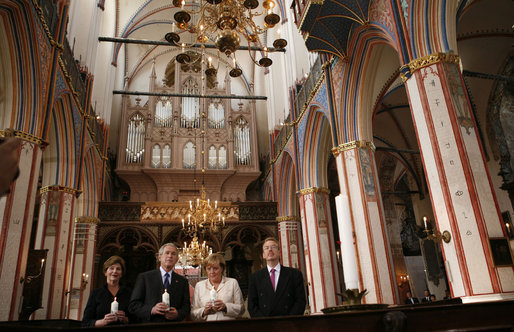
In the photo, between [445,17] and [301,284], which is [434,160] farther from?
[301,284]

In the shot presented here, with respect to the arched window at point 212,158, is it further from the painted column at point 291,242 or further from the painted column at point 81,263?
the painted column at point 81,263

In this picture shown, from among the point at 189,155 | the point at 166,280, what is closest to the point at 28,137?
the point at 166,280

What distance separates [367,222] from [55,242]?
8.37m

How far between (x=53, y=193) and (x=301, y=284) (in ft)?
32.1

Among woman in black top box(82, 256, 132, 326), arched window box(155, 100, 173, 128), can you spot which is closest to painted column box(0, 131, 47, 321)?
woman in black top box(82, 256, 132, 326)

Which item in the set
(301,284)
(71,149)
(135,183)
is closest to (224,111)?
(135,183)

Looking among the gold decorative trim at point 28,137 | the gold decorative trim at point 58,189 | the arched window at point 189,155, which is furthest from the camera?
the arched window at point 189,155

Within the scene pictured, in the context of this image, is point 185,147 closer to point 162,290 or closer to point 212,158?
point 212,158

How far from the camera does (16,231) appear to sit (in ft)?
24.4

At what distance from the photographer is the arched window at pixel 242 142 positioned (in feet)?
65.5

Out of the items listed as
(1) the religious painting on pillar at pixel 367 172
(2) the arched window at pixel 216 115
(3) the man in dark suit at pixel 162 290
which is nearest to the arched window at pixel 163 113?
(2) the arched window at pixel 216 115

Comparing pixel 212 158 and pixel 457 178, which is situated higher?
pixel 212 158

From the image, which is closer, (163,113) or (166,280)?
(166,280)

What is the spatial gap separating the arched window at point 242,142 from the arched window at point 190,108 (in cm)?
218
